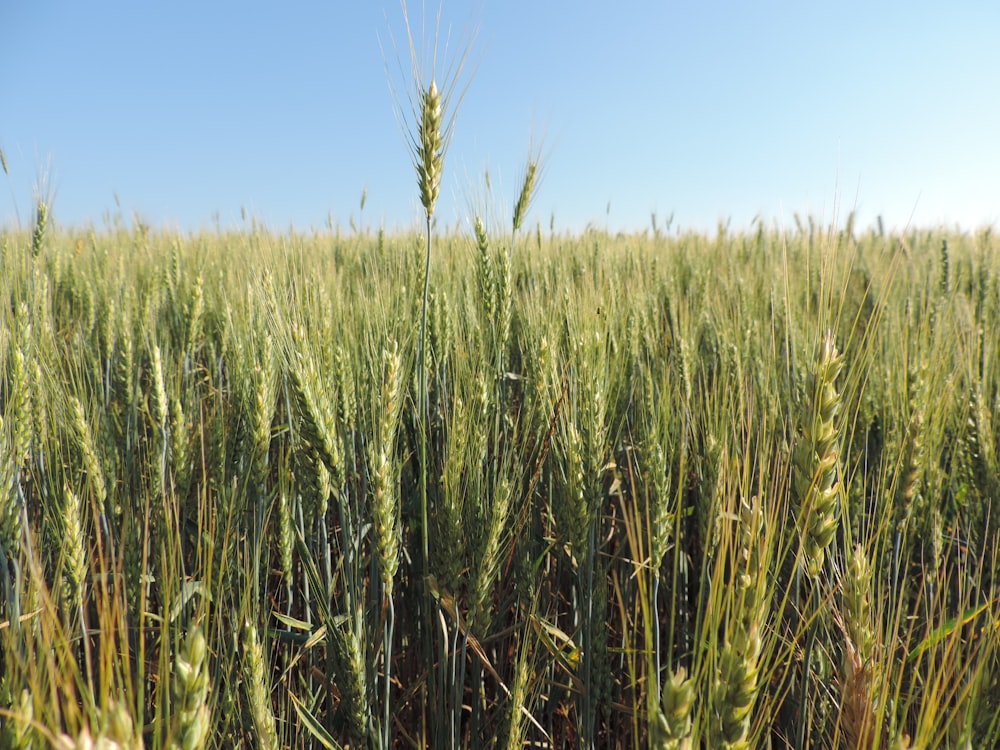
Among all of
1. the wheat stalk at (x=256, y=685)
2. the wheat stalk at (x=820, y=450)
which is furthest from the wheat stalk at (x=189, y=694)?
the wheat stalk at (x=820, y=450)

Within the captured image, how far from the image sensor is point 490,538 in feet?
3.53

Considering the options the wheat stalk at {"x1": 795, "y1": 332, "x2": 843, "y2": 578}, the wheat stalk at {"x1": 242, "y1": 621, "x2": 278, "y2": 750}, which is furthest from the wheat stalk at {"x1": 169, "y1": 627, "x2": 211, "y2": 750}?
the wheat stalk at {"x1": 795, "y1": 332, "x2": 843, "y2": 578}

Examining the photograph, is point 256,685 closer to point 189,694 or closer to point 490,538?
point 189,694

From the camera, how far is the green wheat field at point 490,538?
2.45 feet

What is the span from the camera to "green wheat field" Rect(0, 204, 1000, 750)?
2.45ft

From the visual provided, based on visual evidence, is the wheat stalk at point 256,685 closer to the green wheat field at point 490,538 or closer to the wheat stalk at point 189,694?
the green wheat field at point 490,538

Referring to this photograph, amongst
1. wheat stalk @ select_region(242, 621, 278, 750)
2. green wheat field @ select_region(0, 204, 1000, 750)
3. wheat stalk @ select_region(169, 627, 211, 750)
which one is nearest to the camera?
wheat stalk @ select_region(169, 627, 211, 750)

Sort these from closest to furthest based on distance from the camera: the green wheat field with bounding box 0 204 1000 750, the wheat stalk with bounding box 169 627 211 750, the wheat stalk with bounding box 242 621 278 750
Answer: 1. the wheat stalk with bounding box 169 627 211 750
2. the green wheat field with bounding box 0 204 1000 750
3. the wheat stalk with bounding box 242 621 278 750

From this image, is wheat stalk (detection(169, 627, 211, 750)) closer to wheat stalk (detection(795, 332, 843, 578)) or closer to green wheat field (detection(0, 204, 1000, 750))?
green wheat field (detection(0, 204, 1000, 750))

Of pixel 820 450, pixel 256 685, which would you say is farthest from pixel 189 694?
pixel 820 450

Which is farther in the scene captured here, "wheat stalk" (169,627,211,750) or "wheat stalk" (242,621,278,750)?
"wheat stalk" (242,621,278,750)

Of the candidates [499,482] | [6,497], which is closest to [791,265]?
[499,482]

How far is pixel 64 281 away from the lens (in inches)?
130

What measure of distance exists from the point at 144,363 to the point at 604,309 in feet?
6.76
